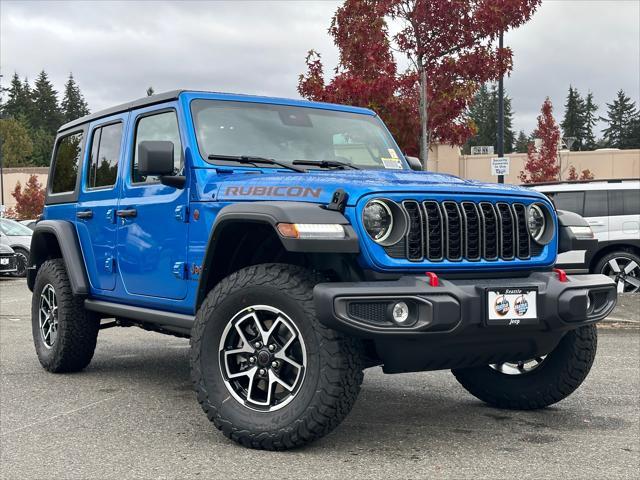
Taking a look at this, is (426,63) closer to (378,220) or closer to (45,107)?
(378,220)

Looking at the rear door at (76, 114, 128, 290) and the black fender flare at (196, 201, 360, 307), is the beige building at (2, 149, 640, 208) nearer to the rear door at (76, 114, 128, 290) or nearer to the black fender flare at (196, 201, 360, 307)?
the rear door at (76, 114, 128, 290)

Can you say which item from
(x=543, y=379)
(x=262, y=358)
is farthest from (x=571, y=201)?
(x=262, y=358)

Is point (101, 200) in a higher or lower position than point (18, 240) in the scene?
higher

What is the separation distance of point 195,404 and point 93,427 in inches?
32.5

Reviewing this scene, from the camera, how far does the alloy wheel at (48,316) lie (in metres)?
6.94

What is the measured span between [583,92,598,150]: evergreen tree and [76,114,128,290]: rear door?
109m

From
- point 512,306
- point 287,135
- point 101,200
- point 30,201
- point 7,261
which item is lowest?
point 7,261

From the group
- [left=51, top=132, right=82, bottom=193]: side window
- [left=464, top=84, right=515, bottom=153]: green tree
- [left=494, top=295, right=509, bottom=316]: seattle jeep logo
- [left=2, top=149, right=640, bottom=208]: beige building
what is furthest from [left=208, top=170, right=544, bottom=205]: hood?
[left=464, top=84, right=515, bottom=153]: green tree

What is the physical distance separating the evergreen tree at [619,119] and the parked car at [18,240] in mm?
99671

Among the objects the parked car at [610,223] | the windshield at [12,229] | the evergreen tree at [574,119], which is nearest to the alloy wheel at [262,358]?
the parked car at [610,223]

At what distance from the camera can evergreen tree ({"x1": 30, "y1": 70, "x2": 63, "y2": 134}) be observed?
124 m

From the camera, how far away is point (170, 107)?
5684mm

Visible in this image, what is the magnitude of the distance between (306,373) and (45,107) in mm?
130155

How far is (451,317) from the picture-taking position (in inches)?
160
